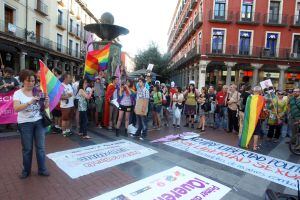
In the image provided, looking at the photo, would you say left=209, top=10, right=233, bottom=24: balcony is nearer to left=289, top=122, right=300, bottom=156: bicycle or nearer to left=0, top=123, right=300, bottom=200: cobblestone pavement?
left=289, top=122, right=300, bottom=156: bicycle

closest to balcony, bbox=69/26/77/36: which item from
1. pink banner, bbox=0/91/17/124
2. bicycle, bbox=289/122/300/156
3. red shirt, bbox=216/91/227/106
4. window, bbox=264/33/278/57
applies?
window, bbox=264/33/278/57

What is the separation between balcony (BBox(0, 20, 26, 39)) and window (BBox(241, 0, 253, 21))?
70.6ft

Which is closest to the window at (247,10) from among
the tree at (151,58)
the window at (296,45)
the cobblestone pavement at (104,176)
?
the window at (296,45)

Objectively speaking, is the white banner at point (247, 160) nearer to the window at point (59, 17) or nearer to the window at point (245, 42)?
the window at point (245, 42)

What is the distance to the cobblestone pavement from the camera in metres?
3.55

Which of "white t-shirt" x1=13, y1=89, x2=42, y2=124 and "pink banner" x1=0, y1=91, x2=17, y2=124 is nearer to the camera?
"white t-shirt" x1=13, y1=89, x2=42, y2=124

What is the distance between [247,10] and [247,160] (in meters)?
23.2

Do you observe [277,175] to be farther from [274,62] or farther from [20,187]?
[274,62]

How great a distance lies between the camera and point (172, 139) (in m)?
7.05

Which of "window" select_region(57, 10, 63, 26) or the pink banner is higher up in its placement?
"window" select_region(57, 10, 63, 26)

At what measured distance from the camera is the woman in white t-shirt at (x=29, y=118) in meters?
3.67

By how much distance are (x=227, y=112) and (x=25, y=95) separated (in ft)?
23.5

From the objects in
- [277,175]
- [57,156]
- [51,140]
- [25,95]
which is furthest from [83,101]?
[277,175]

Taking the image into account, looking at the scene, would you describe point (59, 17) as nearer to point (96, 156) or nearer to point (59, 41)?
point (59, 41)
